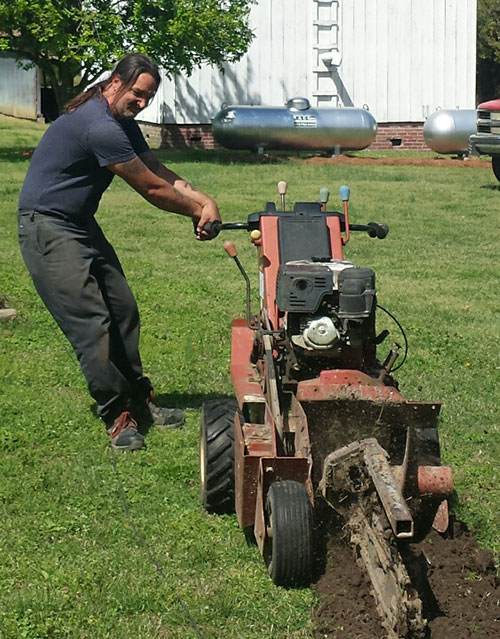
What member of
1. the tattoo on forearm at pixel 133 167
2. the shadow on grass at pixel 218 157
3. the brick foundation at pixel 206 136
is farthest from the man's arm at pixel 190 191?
the brick foundation at pixel 206 136

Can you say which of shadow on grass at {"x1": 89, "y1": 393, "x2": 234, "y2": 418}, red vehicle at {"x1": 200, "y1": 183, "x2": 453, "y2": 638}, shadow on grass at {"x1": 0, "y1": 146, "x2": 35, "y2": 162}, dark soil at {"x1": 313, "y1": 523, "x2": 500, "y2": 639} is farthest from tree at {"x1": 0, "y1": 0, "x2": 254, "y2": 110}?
dark soil at {"x1": 313, "y1": 523, "x2": 500, "y2": 639}

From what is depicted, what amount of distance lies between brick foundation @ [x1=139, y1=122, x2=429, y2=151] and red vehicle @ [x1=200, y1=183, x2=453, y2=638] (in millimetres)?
23222

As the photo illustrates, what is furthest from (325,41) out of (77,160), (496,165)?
(77,160)

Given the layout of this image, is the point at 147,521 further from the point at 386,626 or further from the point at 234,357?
the point at 386,626

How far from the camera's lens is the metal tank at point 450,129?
82.3ft

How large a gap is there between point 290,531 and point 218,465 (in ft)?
3.03

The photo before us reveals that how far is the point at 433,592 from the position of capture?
14.7 ft

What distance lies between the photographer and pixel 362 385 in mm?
4926

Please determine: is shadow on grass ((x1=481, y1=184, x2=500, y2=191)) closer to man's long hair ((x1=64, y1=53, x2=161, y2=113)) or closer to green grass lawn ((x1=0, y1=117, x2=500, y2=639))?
green grass lawn ((x1=0, y1=117, x2=500, y2=639))

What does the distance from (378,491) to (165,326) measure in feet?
17.8

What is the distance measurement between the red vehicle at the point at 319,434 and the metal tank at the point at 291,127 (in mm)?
19496

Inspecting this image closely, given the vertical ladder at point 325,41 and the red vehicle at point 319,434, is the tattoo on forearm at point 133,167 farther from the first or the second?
the vertical ladder at point 325,41

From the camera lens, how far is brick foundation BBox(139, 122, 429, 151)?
28.7 m

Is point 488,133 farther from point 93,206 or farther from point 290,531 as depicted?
point 290,531
